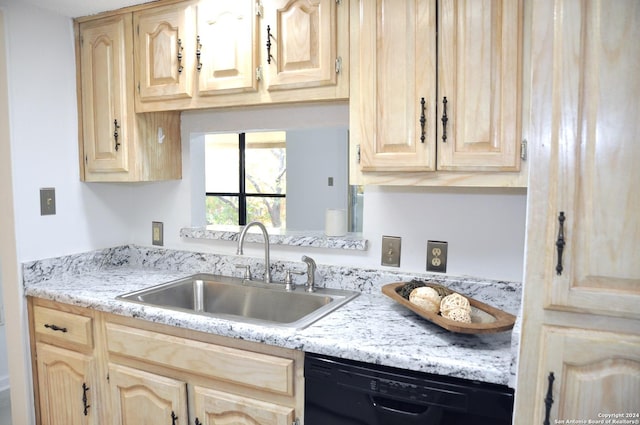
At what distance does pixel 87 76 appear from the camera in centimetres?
224

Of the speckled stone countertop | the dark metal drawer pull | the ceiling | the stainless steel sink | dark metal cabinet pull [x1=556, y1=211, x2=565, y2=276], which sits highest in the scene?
the ceiling

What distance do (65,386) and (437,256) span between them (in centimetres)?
167

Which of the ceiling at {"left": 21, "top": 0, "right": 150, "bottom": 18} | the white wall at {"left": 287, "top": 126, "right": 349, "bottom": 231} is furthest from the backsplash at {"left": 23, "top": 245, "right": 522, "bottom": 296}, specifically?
the white wall at {"left": 287, "top": 126, "right": 349, "bottom": 231}

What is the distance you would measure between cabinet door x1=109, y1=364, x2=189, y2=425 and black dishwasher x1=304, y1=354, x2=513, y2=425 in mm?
529

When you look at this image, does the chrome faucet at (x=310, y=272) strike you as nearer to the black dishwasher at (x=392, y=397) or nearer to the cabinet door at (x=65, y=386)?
the black dishwasher at (x=392, y=397)

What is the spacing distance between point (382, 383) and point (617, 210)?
0.73m

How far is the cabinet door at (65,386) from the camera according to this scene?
1935 mm

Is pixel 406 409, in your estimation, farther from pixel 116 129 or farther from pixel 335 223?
pixel 116 129

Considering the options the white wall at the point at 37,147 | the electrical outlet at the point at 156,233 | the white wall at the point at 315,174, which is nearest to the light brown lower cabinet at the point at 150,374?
the white wall at the point at 37,147

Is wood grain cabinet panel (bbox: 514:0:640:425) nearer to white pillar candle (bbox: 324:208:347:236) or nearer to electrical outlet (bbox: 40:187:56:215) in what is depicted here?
white pillar candle (bbox: 324:208:347:236)

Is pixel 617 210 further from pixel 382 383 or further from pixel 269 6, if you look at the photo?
pixel 269 6

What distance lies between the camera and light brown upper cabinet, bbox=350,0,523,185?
140 cm

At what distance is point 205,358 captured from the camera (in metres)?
1.59

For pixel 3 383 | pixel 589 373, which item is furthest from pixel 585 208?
pixel 3 383
